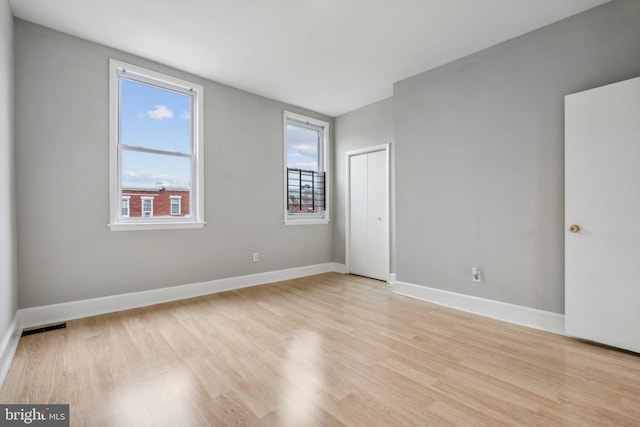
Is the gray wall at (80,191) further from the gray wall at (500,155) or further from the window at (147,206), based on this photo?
the gray wall at (500,155)

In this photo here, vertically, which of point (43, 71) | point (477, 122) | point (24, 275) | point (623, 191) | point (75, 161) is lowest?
point (24, 275)

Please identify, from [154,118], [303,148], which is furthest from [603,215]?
[154,118]

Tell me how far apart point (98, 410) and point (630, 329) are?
3.55m

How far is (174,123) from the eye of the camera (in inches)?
137

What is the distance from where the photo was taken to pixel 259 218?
421 cm

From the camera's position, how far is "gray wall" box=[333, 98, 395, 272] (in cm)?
429

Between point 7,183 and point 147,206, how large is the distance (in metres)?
1.14

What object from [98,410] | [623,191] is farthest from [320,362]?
[623,191]

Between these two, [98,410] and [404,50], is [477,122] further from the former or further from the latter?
[98,410]

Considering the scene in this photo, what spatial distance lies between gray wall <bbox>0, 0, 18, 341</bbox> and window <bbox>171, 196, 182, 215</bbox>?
4.32 ft

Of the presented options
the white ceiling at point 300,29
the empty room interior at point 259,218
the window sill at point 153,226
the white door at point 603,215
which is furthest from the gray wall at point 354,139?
the window sill at point 153,226

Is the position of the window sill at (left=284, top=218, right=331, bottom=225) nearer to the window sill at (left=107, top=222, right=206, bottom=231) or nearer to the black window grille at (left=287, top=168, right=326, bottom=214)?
the black window grille at (left=287, top=168, right=326, bottom=214)

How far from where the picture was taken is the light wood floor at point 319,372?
1.50 metres

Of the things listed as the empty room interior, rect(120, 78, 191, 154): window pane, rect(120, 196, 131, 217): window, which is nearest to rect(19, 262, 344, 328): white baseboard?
the empty room interior
